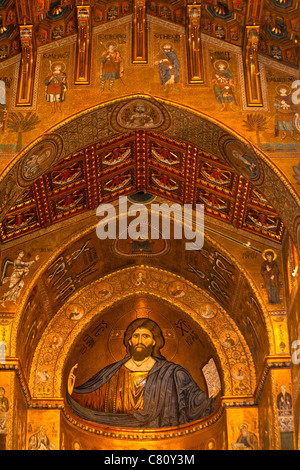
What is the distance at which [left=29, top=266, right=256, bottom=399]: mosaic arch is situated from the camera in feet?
70.3

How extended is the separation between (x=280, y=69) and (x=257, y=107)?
1.00 m

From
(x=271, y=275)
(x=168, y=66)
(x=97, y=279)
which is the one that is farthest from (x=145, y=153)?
(x=97, y=279)

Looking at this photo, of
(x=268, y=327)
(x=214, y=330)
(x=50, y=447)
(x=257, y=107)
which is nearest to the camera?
(x=257, y=107)

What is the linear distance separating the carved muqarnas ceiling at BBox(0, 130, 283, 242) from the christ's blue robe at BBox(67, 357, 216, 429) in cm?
518

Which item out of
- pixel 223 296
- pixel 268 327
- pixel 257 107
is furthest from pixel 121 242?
pixel 257 107

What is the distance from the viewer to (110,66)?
1791cm

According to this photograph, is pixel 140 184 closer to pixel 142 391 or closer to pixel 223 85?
pixel 223 85

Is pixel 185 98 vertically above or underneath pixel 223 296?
above

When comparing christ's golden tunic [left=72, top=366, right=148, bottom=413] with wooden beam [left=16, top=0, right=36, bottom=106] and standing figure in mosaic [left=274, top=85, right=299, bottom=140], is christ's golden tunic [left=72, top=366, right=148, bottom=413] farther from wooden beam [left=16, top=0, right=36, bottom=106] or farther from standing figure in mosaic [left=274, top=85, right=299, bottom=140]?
standing figure in mosaic [left=274, top=85, right=299, bottom=140]

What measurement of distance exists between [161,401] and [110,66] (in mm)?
9633

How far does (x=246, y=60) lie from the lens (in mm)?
17844

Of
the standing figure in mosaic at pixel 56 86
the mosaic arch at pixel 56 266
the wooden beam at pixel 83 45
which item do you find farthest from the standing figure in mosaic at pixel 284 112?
the standing figure in mosaic at pixel 56 86

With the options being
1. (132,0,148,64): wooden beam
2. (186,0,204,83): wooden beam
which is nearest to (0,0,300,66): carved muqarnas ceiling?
(186,0,204,83): wooden beam
